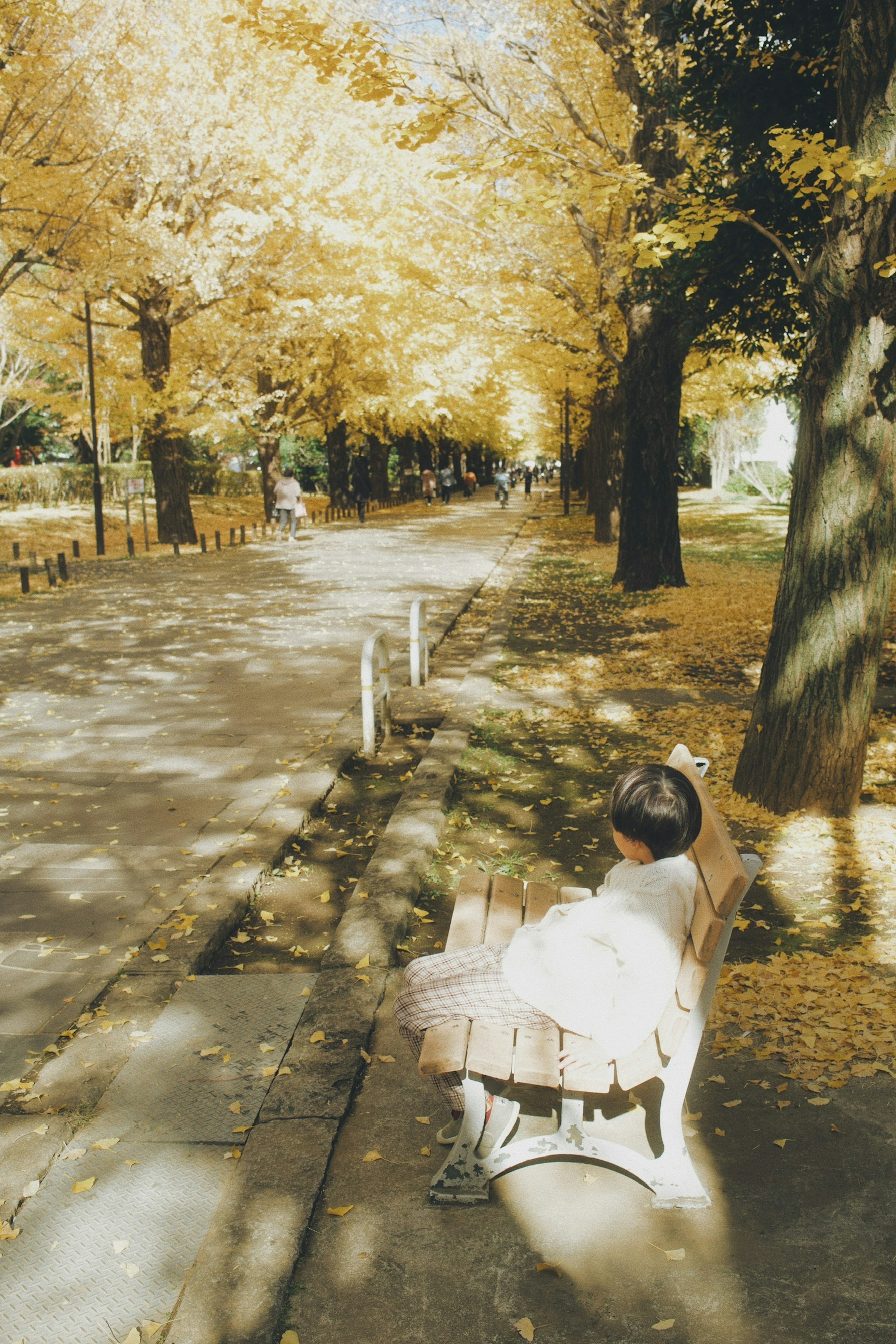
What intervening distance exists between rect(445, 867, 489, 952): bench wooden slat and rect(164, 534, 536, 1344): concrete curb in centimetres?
62

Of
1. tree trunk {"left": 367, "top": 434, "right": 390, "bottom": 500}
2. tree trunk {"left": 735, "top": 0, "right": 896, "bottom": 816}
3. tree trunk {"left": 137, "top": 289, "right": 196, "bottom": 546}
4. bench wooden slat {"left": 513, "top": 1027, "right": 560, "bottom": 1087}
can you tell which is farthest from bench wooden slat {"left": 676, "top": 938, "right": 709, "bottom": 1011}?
tree trunk {"left": 367, "top": 434, "right": 390, "bottom": 500}

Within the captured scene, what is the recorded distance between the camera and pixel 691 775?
3.29 meters

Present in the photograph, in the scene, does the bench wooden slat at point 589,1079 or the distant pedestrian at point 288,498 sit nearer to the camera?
the bench wooden slat at point 589,1079

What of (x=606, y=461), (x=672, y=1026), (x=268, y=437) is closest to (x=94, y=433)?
(x=606, y=461)

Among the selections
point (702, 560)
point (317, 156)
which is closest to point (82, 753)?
point (702, 560)

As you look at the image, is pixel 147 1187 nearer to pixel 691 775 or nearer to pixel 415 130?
pixel 691 775

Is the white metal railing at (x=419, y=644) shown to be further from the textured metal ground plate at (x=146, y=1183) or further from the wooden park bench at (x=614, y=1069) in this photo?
the wooden park bench at (x=614, y=1069)

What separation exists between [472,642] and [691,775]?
886cm

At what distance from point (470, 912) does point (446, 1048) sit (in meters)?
0.64

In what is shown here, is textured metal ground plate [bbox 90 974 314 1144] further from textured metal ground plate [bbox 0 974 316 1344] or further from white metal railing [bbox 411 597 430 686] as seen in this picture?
white metal railing [bbox 411 597 430 686]

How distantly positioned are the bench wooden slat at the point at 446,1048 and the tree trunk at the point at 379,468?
142 ft

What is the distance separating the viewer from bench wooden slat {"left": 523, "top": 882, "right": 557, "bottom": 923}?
3469 millimetres

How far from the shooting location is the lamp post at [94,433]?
820 inches

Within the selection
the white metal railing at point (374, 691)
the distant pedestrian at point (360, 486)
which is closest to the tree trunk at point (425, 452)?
the distant pedestrian at point (360, 486)
